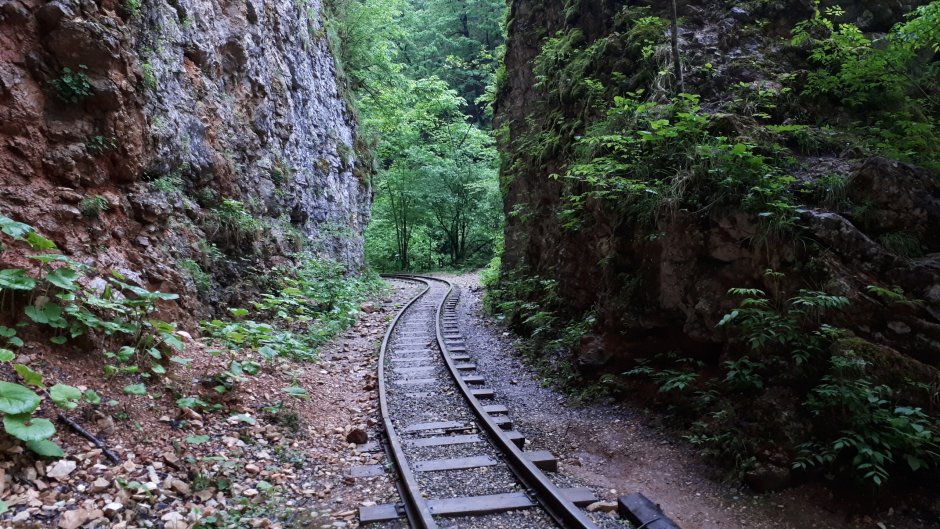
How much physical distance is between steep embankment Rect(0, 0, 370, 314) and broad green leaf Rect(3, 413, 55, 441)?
2617mm

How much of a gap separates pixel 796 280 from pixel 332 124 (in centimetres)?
1558

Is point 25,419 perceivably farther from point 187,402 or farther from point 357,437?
point 357,437

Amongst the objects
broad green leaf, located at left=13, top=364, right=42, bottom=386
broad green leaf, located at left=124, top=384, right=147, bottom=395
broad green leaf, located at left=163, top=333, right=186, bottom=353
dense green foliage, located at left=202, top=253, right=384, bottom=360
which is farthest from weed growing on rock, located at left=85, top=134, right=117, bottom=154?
broad green leaf, located at left=13, top=364, right=42, bottom=386

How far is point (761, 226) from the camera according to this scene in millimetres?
5336

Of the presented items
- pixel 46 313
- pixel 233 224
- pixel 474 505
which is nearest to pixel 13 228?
pixel 46 313

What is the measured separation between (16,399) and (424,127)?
88.6ft

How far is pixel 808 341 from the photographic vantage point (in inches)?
186

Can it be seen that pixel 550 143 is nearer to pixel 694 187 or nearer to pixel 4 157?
pixel 694 187

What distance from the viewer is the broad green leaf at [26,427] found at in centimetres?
327

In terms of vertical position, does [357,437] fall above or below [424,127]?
below

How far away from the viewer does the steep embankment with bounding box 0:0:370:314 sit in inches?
216

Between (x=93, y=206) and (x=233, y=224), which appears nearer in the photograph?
(x=93, y=206)

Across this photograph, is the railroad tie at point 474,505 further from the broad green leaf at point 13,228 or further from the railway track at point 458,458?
the broad green leaf at point 13,228

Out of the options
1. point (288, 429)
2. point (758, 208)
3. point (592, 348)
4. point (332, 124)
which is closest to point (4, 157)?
point (288, 429)
